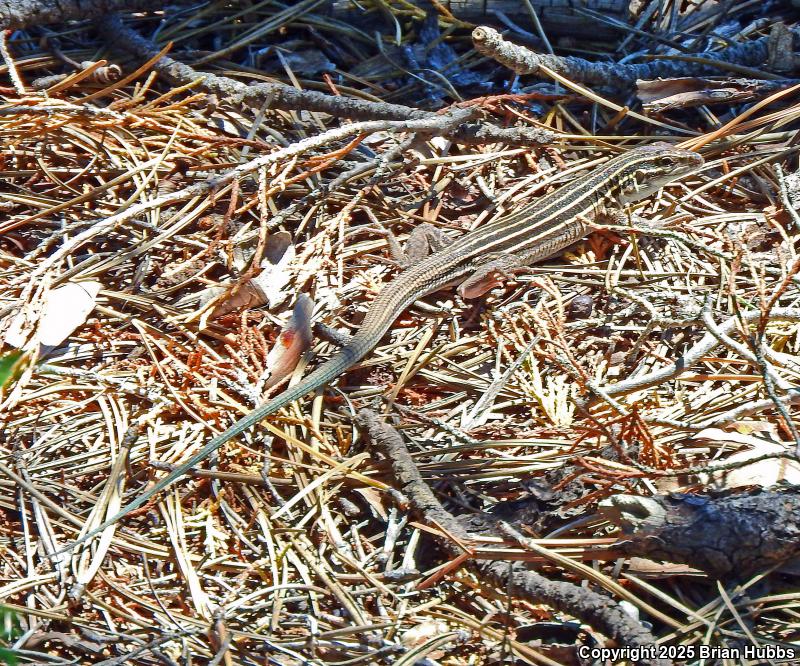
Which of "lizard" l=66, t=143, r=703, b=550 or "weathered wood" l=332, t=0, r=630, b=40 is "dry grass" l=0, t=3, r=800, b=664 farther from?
"weathered wood" l=332, t=0, r=630, b=40

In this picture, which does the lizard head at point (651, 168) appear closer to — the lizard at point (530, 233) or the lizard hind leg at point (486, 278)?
the lizard at point (530, 233)

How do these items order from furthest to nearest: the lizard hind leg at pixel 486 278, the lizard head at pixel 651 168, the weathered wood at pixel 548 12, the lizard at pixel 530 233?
the weathered wood at pixel 548 12 < the lizard head at pixel 651 168 < the lizard hind leg at pixel 486 278 < the lizard at pixel 530 233

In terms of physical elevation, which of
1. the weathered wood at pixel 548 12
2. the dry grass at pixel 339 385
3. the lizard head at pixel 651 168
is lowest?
the dry grass at pixel 339 385

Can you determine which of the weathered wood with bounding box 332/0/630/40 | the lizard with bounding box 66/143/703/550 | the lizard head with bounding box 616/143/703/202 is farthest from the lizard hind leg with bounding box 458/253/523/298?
the weathered wood with bounding box 332/0/630/40

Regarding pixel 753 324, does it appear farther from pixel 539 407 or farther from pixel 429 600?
pixel 429 600

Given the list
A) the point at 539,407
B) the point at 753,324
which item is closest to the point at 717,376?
the point at 753,324

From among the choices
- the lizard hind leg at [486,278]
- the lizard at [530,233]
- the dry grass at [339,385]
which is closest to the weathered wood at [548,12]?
the dry grass at [339,385]

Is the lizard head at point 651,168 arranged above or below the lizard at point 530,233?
above

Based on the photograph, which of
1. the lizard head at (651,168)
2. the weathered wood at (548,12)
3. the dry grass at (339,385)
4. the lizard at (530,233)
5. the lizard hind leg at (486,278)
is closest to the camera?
the dry grass at (339,385)
